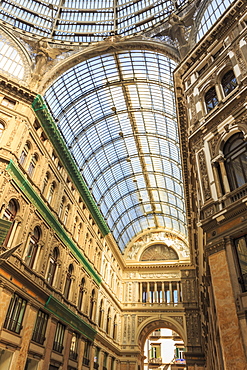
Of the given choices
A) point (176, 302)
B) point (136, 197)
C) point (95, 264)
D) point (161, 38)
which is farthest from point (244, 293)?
point (136, 197)

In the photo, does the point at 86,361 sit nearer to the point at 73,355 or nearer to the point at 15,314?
the point at 73,355

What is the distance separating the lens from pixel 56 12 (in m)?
28.6

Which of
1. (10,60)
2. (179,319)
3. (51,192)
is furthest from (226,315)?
(179,319)

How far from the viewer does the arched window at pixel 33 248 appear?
19.3 metres

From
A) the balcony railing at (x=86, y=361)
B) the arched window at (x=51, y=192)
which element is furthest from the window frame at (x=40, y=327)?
the balcony railing at (x=86, y=361)

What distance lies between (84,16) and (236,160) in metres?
24.2

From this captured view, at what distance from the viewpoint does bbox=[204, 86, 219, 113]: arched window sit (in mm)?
15791

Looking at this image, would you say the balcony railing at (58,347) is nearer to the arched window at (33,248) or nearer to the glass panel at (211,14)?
the arched window at (33,248)

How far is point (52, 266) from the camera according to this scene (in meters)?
22.8

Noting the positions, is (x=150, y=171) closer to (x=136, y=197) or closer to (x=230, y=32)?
(x=136, y=197)

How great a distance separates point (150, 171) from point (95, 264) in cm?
1633

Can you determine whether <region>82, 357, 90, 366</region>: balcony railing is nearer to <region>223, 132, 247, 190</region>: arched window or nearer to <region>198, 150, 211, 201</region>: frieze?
<region>198, 150, 211, 201</region>: frieze


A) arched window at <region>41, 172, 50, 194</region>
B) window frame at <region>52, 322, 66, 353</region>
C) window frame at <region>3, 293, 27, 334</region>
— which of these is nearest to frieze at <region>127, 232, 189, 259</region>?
window frame at <region>52, 322, 66, 353</region>

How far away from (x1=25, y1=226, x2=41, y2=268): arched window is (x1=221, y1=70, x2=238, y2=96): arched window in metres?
14.8
